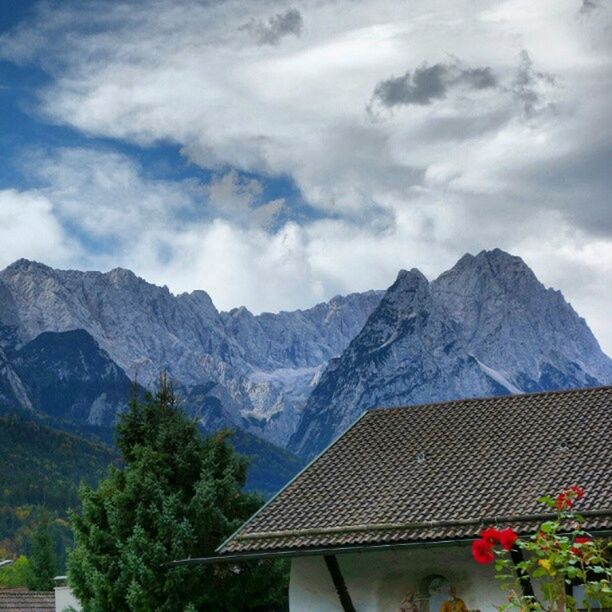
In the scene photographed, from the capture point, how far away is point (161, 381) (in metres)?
45.6

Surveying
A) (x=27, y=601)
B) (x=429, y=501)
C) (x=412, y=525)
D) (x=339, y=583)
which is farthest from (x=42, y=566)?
(x=412, y=525)

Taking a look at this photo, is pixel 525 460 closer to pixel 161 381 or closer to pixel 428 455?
pixel 428 455

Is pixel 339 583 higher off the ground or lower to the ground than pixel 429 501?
lower

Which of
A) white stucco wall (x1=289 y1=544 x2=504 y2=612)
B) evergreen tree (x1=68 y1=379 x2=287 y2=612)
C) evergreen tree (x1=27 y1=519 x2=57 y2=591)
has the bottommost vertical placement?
white stucco wall (x1=289 y1=544 x2=504 y2=612)

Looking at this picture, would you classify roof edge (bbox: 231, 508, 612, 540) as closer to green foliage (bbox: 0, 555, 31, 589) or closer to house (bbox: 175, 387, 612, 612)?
house (bbox: 175, 387, 612, 612)

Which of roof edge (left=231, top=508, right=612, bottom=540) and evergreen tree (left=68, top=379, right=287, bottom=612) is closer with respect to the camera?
roof edge (left=231, top=508, right=612, bottom=540)

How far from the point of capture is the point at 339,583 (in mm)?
31094

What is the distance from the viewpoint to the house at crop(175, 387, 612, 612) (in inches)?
1164

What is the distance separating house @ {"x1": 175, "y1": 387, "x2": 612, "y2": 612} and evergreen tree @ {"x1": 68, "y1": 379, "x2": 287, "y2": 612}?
5.99m

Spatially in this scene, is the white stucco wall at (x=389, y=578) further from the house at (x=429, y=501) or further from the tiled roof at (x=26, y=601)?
the tiled roof at (x=26, y=601)

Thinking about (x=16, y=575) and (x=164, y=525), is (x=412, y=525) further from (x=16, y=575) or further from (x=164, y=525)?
(x=16, y=575)

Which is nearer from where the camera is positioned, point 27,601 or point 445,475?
point 445,475

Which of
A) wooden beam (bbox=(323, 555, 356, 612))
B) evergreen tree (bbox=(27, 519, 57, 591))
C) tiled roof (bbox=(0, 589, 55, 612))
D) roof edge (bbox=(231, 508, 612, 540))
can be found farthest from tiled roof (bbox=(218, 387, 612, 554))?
evergreen tree (bbox=(27, 519, 57, 591))

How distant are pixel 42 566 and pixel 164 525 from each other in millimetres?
67189
